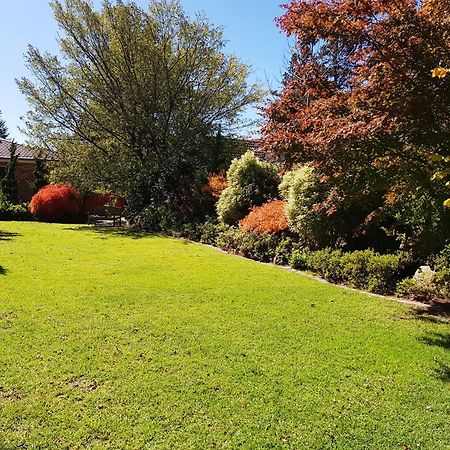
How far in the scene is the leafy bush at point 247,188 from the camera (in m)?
14.0

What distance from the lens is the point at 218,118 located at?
2280cm

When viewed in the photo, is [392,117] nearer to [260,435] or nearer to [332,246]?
[260,435]

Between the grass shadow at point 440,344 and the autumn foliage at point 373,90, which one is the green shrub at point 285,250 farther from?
the grass shadow at point 440,344

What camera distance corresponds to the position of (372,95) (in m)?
5.29

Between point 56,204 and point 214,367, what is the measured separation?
20.1m

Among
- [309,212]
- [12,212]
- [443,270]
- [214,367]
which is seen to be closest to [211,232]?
[309,212]

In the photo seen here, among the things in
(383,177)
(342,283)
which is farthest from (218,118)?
(383,177)

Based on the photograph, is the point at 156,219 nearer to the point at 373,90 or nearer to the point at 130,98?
the point at 130,98

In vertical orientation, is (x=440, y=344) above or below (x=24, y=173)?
below

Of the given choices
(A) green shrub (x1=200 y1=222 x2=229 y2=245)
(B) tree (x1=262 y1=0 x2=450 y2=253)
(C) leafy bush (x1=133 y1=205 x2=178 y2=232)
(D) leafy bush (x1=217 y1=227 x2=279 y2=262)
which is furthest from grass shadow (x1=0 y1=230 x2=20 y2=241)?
(B) tree (x1=262 y1=0 x2=450 y2=253)

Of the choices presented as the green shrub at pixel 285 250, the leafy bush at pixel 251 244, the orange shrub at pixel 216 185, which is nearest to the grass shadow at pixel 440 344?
the green shrub at pixel 285 250

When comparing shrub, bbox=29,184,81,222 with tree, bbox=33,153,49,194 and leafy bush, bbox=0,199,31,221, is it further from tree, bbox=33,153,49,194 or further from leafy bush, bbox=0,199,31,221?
tree, bbox=33,153,49,194

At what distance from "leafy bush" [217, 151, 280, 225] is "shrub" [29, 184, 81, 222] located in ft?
37.4

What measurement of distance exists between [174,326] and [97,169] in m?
16.5
